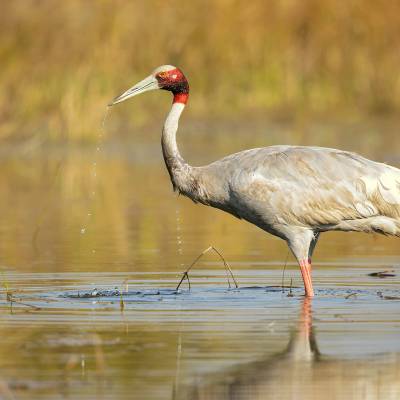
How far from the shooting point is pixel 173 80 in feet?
38.1

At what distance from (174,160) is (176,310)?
6.88 ft

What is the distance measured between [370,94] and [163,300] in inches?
605

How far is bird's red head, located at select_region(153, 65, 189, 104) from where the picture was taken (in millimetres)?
11578

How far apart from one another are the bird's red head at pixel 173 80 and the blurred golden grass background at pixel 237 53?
418 inches

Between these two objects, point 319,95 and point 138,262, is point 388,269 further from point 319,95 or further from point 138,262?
A: point 319,95

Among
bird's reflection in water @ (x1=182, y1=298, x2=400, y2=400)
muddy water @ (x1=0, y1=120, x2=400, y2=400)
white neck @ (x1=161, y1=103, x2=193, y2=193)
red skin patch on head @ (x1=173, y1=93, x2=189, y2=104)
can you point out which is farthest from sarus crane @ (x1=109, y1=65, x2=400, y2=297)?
bird's reflection in water @ (x1=182, y1=298, x2=400, y2=400)

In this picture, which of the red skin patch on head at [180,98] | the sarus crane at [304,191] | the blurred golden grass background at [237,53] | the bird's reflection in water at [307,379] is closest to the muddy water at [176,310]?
the bird's reflection in water at [307,379]

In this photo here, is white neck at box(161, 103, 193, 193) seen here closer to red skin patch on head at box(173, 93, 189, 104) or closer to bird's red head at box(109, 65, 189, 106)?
red skin patch on head at box(173, 93, 189, 104)

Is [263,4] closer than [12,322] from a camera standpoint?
No

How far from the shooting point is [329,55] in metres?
24.3

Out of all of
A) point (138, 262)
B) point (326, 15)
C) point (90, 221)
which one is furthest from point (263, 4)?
point (138, 262)

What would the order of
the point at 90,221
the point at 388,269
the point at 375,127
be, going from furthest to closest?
the point at 375,127
the point at 90,221
the point at 388,269

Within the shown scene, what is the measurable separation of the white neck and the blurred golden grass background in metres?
11.0

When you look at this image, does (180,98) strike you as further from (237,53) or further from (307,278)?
(237,53)
